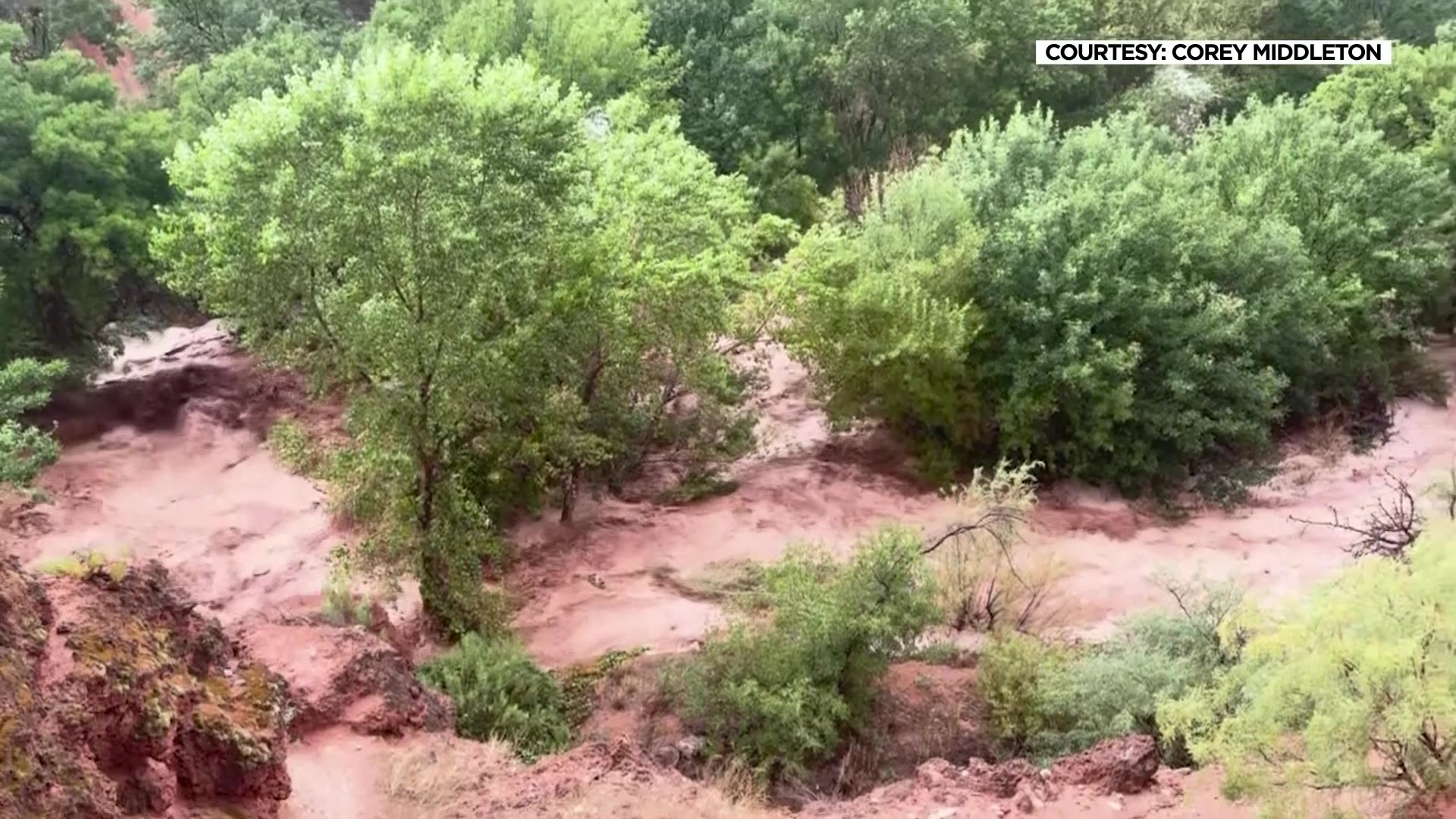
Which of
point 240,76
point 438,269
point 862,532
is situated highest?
point 240,76

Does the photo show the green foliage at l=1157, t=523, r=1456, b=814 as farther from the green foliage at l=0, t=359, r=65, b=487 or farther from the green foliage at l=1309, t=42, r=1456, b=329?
the green foliage at l=1309, t=42, r=1456, b=329

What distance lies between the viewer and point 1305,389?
2298 cm

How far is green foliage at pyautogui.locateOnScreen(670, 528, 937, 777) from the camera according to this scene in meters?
12.1

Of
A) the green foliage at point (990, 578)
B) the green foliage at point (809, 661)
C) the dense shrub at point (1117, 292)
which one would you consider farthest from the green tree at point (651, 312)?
the green foliage at point (990, 578)

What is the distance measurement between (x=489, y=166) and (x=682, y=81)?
1939cm

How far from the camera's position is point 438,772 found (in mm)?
9703

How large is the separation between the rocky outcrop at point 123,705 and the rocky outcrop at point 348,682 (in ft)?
3.66

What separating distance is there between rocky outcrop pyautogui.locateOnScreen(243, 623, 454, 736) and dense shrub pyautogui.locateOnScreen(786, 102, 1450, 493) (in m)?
10.7

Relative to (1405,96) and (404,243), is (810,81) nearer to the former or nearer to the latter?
(1405,96)

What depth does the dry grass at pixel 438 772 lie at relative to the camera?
9.38 metres

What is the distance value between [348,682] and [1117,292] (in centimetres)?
1497

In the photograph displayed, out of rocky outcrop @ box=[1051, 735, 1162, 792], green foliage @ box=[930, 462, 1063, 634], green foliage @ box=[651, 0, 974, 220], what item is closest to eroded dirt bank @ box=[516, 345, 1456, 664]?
green foliage @ box=[930, 462, 1063, 634]

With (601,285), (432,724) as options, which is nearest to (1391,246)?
(601,285)

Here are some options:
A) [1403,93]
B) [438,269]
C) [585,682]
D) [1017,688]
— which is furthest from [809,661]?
[1403,93]
